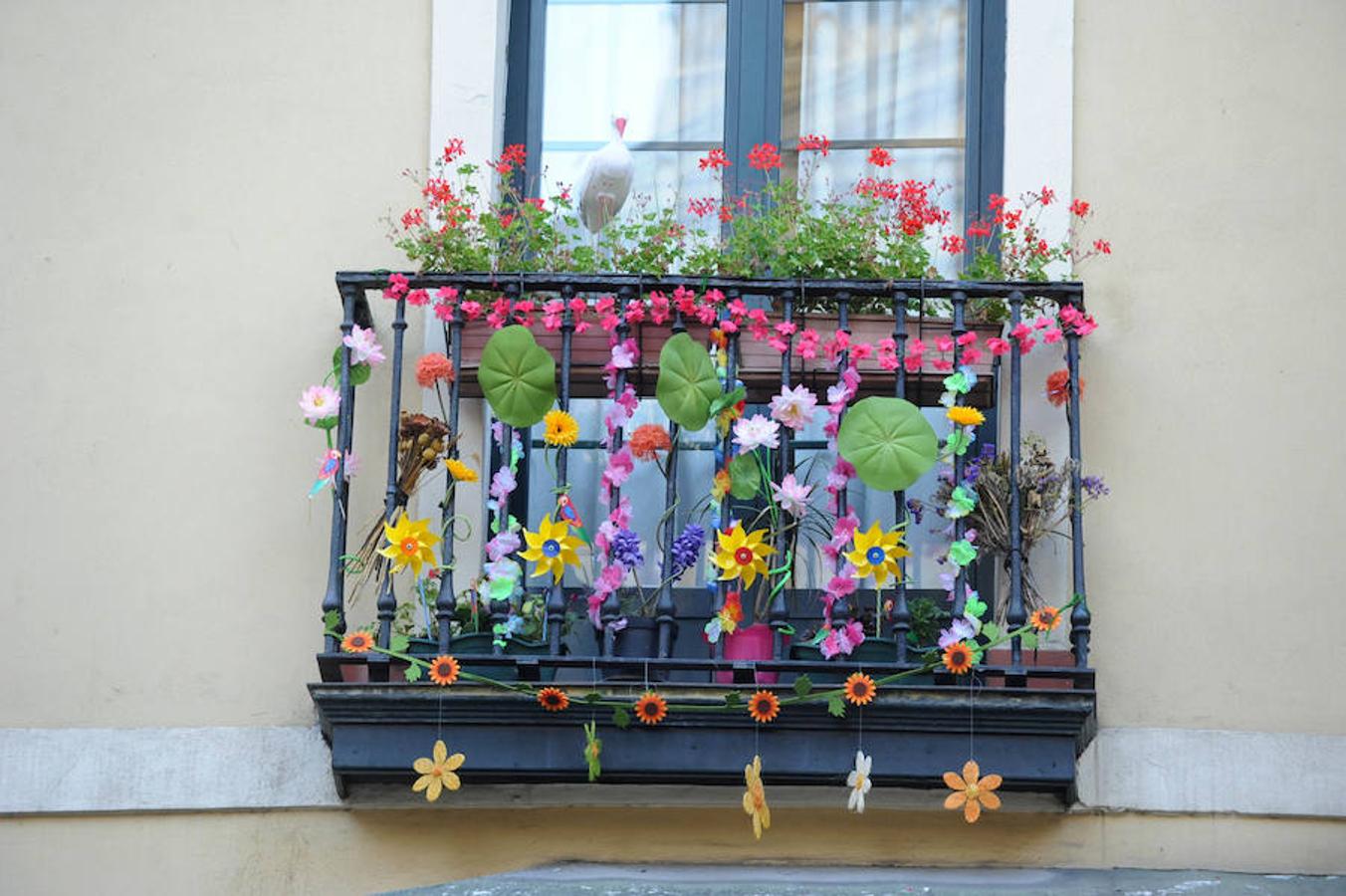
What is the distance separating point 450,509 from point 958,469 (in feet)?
4.53

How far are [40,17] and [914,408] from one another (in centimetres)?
284

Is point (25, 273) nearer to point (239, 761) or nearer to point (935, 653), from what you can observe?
point (239, 761)

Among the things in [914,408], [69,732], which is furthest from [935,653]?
[69,732]

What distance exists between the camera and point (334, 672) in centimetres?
685

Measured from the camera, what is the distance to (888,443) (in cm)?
681

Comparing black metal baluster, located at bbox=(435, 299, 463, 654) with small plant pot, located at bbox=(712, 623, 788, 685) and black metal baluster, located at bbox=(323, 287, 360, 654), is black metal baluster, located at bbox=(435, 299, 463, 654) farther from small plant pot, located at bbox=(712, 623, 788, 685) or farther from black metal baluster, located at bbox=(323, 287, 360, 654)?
small plant pot, located at bbox=(712, 623, 788, 685)

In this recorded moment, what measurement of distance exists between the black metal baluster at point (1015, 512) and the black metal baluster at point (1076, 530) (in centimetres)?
14

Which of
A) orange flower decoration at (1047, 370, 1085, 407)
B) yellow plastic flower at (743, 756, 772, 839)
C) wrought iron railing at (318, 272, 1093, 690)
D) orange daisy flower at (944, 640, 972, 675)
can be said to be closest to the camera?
yellow plastic flower at (743, 756, 772, 839)

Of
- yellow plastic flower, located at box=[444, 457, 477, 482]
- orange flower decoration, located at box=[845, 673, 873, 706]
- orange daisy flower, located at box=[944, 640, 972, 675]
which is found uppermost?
yellow plastic flower, located at box=[444, 457, 477, 482]

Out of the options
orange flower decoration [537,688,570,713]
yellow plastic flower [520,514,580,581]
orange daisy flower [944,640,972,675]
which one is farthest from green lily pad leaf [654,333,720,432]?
orange daisy flower [944,640,972,675]

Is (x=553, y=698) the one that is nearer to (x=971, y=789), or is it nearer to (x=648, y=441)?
(x=648, y=441)

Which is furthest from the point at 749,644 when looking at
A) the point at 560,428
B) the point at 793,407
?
the point at 560,428

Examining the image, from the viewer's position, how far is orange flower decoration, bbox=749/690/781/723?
21.8 feet

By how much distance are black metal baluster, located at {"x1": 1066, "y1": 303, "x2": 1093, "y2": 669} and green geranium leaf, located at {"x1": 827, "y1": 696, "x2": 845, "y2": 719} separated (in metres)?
0.63
